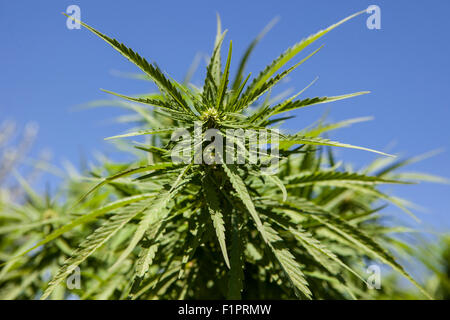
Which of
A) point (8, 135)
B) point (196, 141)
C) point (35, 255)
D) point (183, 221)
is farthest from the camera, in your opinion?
point (8, 135)

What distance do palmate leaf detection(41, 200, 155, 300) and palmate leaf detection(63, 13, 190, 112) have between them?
0.21 metres

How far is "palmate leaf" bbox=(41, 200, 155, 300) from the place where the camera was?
0.49 metres

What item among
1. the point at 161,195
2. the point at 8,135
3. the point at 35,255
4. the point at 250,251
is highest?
the point at 8,135

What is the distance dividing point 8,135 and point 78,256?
14.8 m

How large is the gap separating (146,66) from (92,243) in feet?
1.05

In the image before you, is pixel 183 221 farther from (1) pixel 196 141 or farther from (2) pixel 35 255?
(2) pixel 35 255

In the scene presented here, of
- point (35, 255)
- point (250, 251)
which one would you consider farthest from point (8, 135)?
point (250, 251)

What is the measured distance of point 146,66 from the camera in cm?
55

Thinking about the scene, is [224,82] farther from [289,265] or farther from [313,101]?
[289,265]

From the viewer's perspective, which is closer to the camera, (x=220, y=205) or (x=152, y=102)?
(x=152, y=102)

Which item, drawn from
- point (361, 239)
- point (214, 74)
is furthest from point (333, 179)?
point (214, 74)
